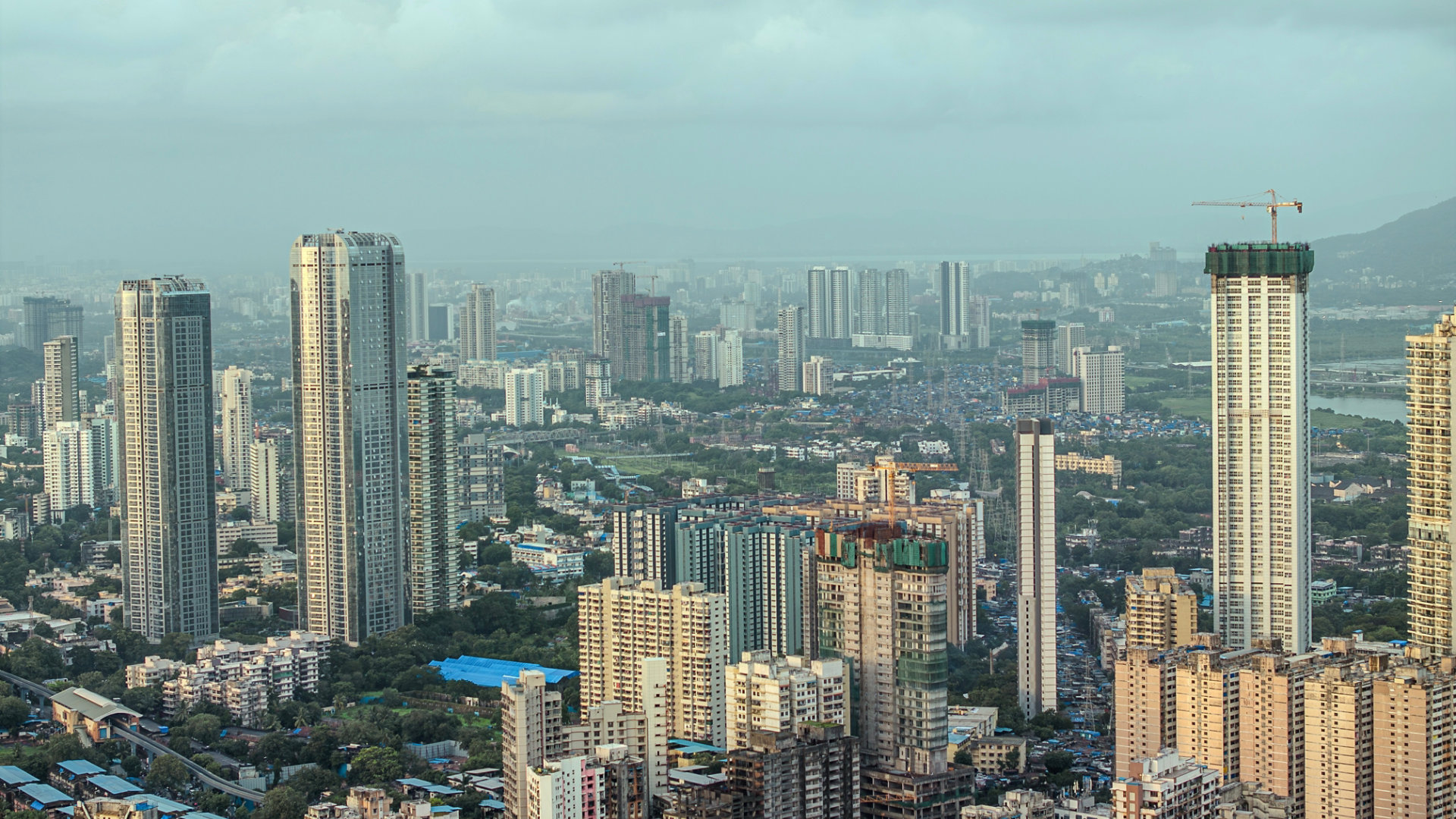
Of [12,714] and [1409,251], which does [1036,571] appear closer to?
[12,714]

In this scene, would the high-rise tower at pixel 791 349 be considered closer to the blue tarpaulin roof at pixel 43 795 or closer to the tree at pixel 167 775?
the tree at pixel 167 775

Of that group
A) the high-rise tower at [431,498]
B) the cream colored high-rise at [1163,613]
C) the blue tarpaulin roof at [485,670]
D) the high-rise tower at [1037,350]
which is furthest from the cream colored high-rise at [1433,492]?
the high-rise tower at [1037,350]

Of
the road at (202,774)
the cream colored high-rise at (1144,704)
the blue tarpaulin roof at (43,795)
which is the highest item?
the cream colored high-rise at (1144,704)

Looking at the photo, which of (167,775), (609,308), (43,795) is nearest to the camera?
(43,795)

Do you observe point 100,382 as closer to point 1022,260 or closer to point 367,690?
point 367,690

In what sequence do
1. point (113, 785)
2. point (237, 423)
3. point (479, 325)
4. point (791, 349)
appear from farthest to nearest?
point (479, 325), point (791, 349), point (237, 423), point (113, 785)

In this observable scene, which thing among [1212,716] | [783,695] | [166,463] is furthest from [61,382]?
[1212,716]

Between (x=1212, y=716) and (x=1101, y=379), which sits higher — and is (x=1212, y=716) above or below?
below
